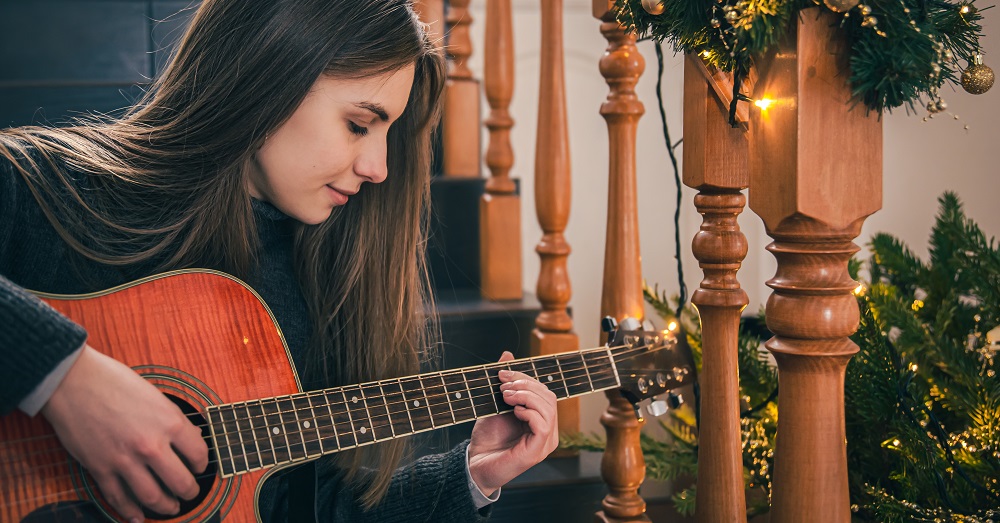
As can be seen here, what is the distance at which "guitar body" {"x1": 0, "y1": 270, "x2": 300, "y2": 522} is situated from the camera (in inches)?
28.4

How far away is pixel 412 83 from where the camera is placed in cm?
105

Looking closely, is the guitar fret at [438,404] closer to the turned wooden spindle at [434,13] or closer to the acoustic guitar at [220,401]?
the acoustic guitar at [220,401]

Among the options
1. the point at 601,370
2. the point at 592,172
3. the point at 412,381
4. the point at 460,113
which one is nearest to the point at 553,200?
the point at 460,113

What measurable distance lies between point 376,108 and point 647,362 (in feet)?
1.45

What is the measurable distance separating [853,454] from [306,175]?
81cm

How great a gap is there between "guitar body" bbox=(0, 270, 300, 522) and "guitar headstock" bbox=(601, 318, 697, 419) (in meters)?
0.39

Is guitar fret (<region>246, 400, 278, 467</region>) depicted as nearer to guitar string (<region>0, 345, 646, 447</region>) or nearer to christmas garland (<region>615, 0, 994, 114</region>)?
guitar string (<region>0, 345, 646, 447</region>)

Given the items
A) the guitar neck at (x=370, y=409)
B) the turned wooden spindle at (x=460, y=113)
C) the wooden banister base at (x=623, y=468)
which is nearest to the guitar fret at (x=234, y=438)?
the guitar neck at (x=370, y=409)

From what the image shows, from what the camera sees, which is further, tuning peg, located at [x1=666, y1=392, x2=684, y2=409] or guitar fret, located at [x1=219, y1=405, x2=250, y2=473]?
tuning peg, located at [x1=666, y1=392, x2=684, y2=409]

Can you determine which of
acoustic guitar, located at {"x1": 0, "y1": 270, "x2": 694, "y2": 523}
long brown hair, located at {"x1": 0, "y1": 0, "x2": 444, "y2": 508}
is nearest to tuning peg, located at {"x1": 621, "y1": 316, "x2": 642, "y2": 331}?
acoustic guitar, located at {"x1": 0, "y1": 270, "x2": 694, "y2": 523}

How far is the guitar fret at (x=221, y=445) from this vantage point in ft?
2.55

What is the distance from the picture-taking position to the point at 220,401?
0.81 metres

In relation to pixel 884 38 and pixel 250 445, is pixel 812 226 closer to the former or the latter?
pixel 884 38

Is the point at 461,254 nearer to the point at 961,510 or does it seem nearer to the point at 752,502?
the point at 752,502
